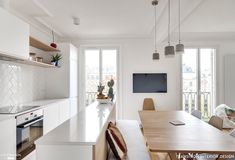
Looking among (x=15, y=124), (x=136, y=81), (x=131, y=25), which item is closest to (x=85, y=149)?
(x=15, y=124)

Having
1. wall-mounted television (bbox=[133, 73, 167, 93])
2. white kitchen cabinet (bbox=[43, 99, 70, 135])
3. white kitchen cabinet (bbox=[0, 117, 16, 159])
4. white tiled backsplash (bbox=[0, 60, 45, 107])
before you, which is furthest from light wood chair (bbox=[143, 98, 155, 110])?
white kitchen cabinet (bbox=[0, 117, 16, 159])

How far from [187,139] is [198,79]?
3.99m

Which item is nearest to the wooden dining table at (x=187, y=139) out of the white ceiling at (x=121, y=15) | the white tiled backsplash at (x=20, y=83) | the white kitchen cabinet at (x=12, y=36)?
the white ceiling at (x=121, y=15)

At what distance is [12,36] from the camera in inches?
108

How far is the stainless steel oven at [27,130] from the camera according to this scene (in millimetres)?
2604

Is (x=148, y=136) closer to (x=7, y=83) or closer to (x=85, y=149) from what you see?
(x=85, y=149)

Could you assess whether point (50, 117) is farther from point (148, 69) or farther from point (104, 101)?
point (148, 69)

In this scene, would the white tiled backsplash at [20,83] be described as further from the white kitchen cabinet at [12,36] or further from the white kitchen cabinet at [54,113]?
the white kitchen cabinet at [54,113]

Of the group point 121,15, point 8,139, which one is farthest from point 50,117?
point 121,15

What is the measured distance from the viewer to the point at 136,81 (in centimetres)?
558

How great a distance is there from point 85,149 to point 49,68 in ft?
13.0

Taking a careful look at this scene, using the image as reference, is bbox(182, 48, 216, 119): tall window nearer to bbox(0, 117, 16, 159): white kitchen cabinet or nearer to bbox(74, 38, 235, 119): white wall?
bbox(74, 38, 235, 119): white wall

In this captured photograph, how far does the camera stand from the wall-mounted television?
18.1 feet

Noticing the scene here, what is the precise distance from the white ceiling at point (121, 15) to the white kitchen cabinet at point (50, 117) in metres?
1.75
